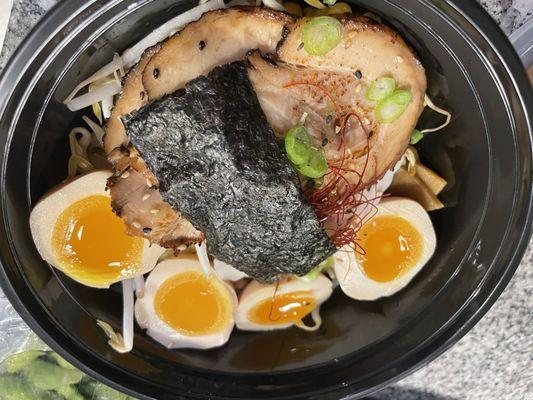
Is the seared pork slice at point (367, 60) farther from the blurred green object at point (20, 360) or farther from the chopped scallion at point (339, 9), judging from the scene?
the blurred green object at point (20, 360)

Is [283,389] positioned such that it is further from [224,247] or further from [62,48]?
[62,48]

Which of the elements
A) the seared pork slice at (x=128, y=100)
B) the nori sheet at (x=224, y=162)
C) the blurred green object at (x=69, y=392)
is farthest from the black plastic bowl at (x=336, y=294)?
the blurred green object at (x=69, y=392)

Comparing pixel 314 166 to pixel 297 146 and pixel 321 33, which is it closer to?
pixel 297 146

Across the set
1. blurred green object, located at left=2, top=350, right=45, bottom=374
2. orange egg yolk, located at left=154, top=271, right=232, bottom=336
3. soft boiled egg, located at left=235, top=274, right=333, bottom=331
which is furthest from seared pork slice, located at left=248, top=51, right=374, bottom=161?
blurred green object, located at left=2, top=350, right=45, bottom=374

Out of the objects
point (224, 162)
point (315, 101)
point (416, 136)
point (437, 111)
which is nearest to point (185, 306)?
point (224, 162)

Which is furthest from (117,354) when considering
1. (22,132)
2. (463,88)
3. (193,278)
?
(463,88)

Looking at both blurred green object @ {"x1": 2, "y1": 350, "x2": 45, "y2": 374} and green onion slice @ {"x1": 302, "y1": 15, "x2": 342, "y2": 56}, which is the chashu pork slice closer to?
green onion slice @ {"x1": 302, "y1": 15, "x2": 342, "y2": 56}
